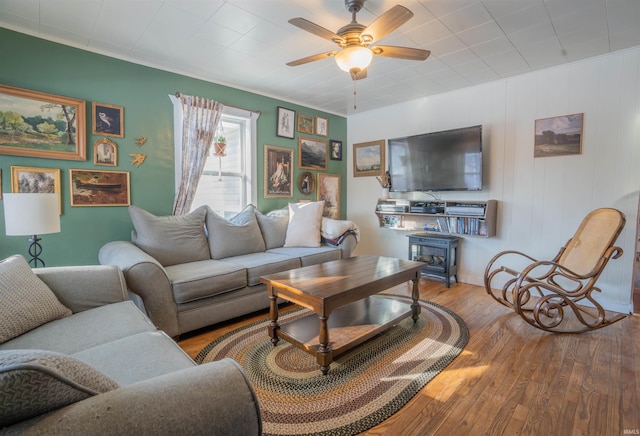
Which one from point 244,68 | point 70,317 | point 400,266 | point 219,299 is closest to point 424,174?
point 400,266

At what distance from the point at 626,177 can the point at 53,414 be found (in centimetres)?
408

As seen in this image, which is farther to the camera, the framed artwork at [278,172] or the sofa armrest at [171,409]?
the framed artwork at [278,172]

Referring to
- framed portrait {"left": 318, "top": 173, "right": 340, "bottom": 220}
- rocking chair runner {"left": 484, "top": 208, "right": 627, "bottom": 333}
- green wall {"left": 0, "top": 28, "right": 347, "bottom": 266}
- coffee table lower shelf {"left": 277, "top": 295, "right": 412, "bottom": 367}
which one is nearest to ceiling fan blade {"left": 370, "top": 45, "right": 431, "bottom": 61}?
rocking chair runner {"left": 484, "top": 208, "right": 627, "bottom": 333}

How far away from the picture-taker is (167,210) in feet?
10.7

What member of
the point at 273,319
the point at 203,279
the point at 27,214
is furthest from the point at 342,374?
the point at 27,214

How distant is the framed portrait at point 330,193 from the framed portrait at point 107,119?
2.60 metres

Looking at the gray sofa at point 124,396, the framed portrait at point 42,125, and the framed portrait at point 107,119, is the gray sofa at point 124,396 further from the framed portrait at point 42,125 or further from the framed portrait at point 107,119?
the framed portrait at point 107,119

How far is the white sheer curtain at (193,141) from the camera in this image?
3.28 m

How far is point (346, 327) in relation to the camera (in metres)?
2.16

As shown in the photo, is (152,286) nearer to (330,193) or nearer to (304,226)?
(304,226)

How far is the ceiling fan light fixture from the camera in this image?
6.54ft

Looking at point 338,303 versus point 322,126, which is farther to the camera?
point 322,126

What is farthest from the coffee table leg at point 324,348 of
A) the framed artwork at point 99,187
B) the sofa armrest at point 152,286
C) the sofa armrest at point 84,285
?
the framed artwork at point 99,187

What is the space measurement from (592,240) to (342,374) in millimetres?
2431
